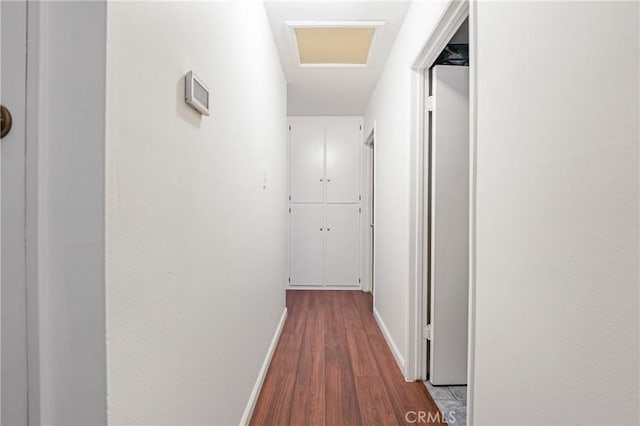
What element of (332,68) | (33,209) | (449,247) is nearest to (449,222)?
(449,247)

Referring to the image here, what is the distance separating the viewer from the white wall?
2.04 feet

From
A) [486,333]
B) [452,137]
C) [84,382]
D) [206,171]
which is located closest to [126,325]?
[84,382]

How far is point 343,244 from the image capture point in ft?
14.6

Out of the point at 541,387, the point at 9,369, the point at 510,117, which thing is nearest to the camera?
the point at 9,369

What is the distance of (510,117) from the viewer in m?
0.99

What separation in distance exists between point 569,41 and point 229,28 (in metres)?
1.20

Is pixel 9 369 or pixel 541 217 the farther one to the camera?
pixel 541 217

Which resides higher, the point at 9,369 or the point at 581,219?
the point at 581,219

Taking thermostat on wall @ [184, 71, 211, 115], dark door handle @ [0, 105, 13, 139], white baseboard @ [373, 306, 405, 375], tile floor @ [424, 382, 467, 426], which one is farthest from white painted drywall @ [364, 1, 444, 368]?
dark door handle @ [0, 105, 13, 139]

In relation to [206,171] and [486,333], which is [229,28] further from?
[486,333]

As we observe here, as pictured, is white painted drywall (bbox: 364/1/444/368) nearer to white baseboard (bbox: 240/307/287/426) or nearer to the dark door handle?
white baseboard (bbox: 240/307/287/426)

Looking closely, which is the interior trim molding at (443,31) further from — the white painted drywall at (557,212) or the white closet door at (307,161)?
the white closet door at (307,161)

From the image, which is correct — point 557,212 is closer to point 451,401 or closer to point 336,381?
point 451,401

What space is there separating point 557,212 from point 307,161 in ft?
12.4
